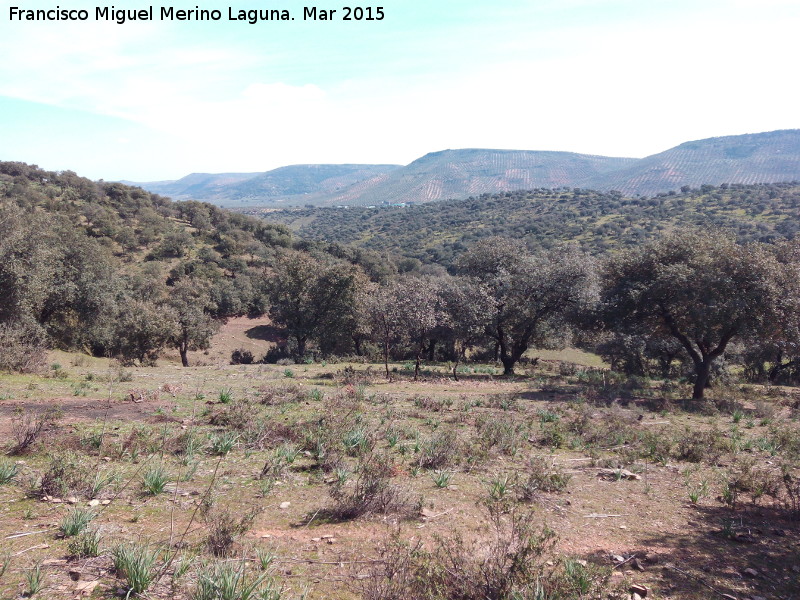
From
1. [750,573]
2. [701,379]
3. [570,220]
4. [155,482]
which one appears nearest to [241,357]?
[701,379]

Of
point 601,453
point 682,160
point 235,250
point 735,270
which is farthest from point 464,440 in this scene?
point 682,160

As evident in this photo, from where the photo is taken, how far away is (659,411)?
14.7 meters

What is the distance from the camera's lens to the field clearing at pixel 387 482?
4921 mm

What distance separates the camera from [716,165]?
5551 inches

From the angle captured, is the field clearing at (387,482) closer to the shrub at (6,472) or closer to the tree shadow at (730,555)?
the tree shadow at (730,555)

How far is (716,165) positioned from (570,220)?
266 feet

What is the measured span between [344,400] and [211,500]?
7.44m

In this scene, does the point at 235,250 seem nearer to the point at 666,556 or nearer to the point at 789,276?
the point at 789,276

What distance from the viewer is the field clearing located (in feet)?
16.1

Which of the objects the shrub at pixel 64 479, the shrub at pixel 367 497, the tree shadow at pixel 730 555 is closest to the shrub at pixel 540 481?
the tree shadow at pixel 730 555

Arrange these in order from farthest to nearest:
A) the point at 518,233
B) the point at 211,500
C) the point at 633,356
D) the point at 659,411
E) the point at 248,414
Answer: the point at 518,233
the point at 633,356
the point at 659,411
the point at 248,414
the point at 211,500

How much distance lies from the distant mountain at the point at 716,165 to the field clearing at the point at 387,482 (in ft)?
455

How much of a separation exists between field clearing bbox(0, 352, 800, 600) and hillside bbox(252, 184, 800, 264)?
5895cm

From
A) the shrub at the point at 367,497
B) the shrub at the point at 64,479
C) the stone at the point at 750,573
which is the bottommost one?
the stone at the point at 750,573
